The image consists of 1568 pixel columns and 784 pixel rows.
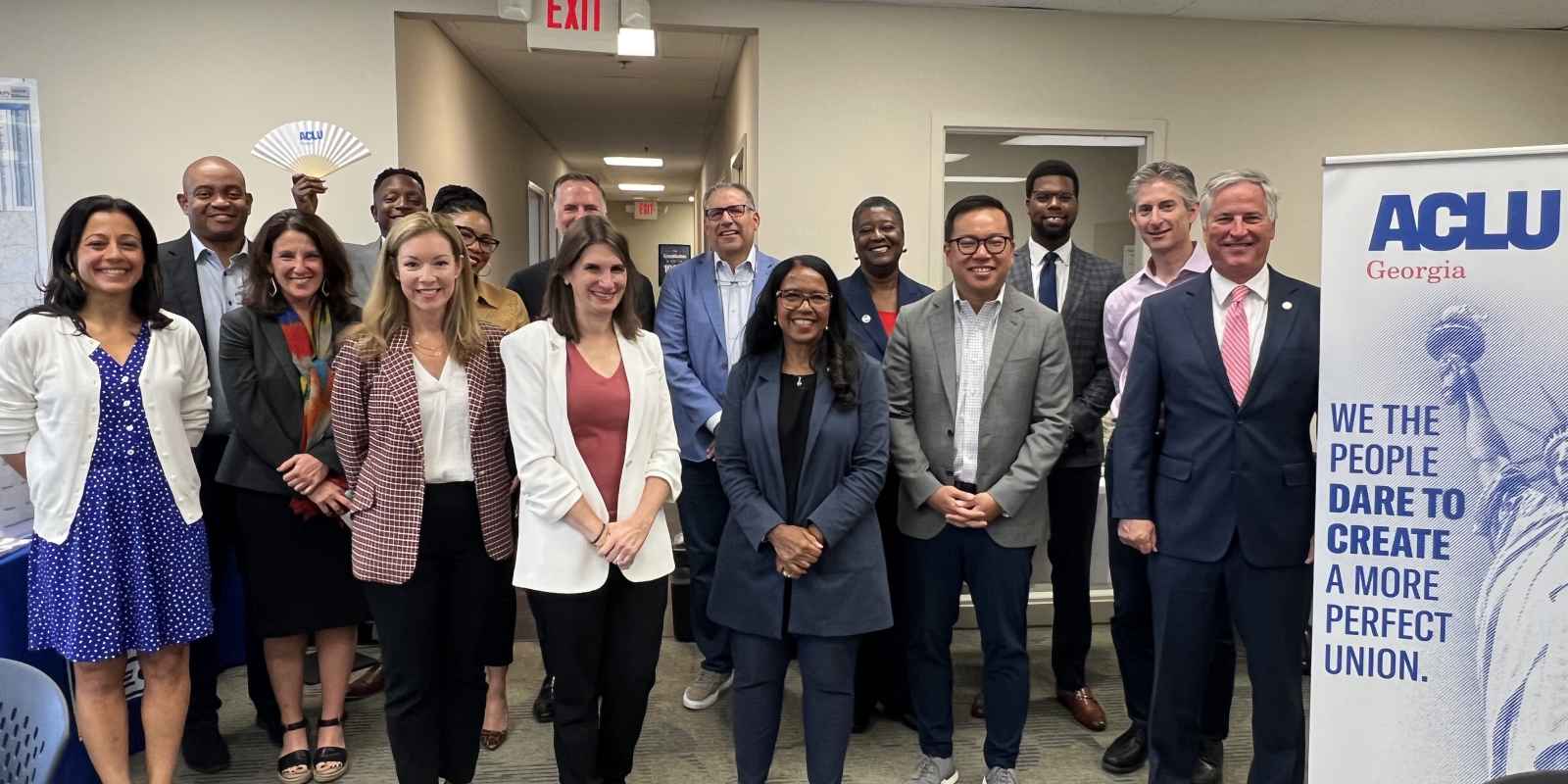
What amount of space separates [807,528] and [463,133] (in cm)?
507

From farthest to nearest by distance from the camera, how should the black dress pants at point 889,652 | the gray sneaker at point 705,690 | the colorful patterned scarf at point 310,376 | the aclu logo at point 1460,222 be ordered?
the gray sneaker at point 705,690 → the black dress pants at point 889,652 → the colorful patterned scarf at point 310,376 → the aclu logo at point 1460,222

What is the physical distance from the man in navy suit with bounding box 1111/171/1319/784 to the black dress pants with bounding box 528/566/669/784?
1331mm

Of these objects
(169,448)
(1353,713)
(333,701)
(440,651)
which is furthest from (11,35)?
(1353,713)

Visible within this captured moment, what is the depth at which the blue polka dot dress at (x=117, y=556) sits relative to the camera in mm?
2309

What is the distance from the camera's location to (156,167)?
4.51 m

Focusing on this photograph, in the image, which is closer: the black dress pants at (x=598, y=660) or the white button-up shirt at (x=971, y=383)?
the black dress pants at (x=598, y=660)

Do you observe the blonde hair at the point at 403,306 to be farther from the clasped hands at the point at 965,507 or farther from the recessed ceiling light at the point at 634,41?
the recessed ceiling light at the point at 634,41

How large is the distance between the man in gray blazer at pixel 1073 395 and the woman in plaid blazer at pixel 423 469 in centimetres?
178

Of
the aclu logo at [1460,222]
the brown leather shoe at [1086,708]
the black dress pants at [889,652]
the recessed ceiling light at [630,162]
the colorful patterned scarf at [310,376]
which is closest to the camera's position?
the aclu logo at [1460,222]

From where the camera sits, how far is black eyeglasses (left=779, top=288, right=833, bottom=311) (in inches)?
96.5

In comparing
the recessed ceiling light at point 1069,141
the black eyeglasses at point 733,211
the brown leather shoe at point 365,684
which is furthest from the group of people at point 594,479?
the recessed ceiling light at point 1069,141

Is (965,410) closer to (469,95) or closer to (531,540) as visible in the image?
(531,540)

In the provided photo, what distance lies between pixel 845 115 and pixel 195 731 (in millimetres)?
3899

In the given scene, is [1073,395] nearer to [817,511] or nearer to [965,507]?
[965,507]
